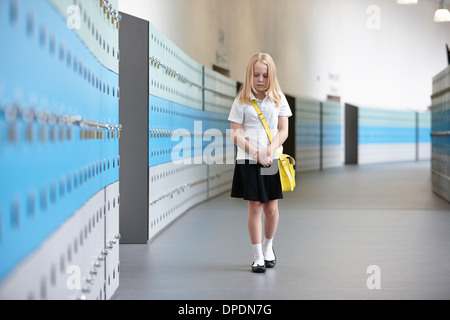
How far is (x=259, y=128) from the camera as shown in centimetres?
446

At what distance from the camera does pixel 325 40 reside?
2016cm

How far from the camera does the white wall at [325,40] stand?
11375 millimetres

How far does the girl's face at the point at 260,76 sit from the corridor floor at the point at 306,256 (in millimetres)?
1270

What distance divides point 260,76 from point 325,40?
16341 mm

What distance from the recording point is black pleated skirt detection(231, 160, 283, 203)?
441cm

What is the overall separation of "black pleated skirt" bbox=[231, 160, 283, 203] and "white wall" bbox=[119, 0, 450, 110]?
4.18 meters

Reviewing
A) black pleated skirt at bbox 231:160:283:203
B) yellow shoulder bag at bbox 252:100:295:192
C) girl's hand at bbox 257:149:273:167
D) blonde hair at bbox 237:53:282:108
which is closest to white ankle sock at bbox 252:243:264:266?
black pleated skirt at bbox 231:160:283:203

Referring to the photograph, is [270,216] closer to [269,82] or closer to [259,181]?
[259,181]

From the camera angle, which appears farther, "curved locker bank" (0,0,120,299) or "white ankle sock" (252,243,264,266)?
"white ankle sock" (252,243,264,266)

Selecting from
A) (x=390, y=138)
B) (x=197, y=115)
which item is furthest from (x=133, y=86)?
(x=390, y=138)

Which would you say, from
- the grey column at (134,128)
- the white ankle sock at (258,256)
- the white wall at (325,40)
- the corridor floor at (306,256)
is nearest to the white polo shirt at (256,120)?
the white ankle sock at (258,256)

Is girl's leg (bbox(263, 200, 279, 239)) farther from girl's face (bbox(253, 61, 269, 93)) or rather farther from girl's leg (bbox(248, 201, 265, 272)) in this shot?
girl's face (bbox(253, 61, 269, 93))

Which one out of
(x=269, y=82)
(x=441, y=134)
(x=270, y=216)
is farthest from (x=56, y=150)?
(x=441, y=134)

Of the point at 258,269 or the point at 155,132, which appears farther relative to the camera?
the point at 155,132
